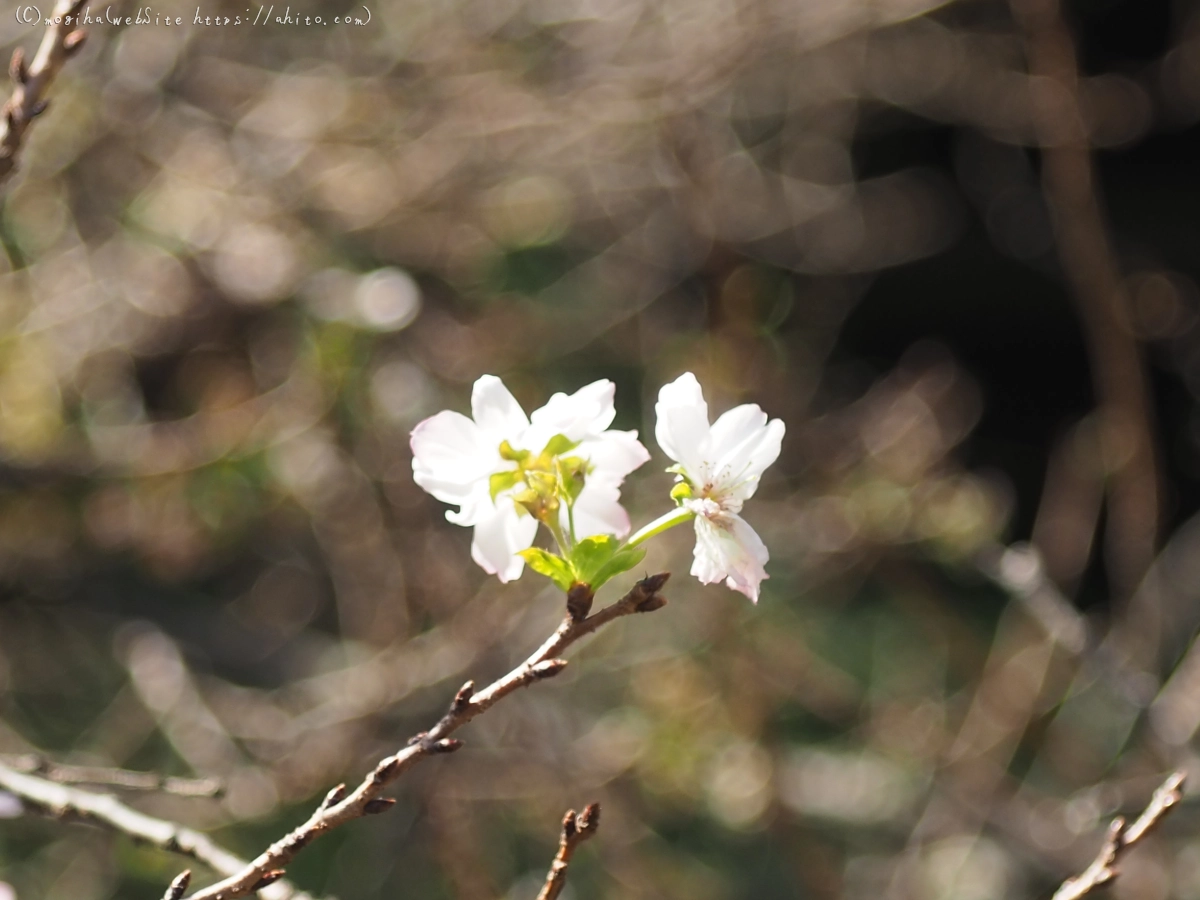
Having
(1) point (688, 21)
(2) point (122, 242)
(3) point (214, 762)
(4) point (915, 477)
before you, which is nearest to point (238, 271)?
(2) point (122, 242)

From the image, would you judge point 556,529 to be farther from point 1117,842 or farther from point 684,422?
point 1117,842

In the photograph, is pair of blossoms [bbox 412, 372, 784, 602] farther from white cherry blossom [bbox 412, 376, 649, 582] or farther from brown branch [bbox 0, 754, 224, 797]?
brown branch [bbox 0, 754, 224, 797]

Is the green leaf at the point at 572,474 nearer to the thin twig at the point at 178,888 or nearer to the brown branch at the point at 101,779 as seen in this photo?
the thin twig at the point at 178,888

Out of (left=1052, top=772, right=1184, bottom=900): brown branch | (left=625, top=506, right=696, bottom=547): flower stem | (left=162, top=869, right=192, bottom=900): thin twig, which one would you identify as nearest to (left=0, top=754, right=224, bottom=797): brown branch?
(left=162, top=869, right=192, bottom=900): thin twig

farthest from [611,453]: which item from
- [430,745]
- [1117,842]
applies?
[1117,842]

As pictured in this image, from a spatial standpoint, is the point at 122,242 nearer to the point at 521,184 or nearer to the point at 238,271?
the point at 238,271

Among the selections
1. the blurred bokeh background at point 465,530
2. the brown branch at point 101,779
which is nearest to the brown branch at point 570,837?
the brown branch at point 101,779
